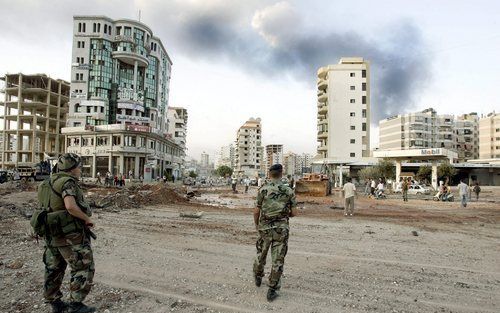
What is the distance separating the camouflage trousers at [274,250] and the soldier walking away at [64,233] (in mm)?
2245

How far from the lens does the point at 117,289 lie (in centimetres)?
500

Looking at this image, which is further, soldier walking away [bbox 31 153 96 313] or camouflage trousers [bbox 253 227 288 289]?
camouflage trousers [bbox 253 227 288 289]

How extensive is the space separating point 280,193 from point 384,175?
186 feet

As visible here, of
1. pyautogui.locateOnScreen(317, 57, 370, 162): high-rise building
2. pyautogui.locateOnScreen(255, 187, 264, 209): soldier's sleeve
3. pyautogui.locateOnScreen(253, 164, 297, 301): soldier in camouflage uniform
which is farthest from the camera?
pyautogui.locateOnScreen(317, 57, 370, 162): high-rise building

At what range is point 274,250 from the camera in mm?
4742

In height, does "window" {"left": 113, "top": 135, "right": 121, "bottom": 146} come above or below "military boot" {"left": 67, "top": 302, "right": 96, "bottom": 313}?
above

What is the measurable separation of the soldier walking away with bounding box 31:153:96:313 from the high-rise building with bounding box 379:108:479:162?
4294 inches

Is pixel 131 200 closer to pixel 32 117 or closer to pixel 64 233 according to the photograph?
pixel 64 233

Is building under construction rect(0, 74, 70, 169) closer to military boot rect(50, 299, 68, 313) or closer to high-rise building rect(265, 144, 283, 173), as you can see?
military boot rect(50, 299, 68, 313)

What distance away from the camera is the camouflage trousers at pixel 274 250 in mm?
4629

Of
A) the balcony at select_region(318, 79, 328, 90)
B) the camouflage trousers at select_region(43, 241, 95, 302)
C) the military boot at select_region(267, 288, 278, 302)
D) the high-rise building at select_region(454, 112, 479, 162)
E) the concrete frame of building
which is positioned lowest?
the military boot at select_region(267, 288, 278, 302)

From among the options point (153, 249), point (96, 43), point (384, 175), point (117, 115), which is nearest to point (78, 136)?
point (117, 115)

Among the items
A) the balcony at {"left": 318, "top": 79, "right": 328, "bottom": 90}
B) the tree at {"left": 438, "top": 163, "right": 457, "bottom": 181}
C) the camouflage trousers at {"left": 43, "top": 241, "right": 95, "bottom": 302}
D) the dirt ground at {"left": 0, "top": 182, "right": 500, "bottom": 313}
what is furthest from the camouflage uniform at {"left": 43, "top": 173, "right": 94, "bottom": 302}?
the tree at {"left": 438, "top": 163, "right": 457, "bottom": 181}

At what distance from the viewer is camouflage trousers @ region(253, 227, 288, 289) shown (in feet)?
15.2
